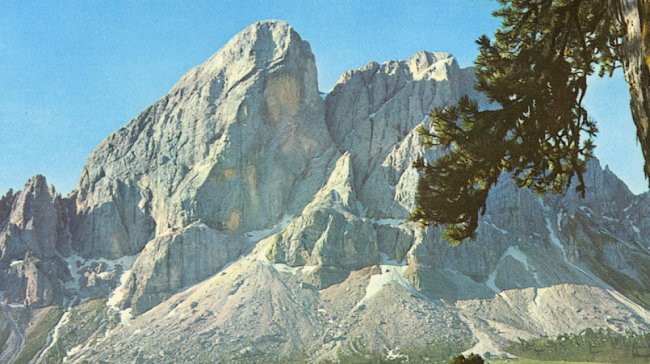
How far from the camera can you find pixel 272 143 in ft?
650

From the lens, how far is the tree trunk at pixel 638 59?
9109 mm

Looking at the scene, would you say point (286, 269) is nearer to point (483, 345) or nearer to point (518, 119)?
point (483, 345)

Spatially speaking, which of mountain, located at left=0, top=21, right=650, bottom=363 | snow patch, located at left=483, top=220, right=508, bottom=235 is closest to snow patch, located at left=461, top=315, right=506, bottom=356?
mountain, located at left=0, top=21, right=650, bottom=363

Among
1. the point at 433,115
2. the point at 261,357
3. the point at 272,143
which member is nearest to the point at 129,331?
the point at 261,357

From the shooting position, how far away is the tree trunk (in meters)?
9.11

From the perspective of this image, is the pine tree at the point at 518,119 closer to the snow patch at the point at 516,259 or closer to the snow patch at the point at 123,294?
the snow patch at the point at 516,259

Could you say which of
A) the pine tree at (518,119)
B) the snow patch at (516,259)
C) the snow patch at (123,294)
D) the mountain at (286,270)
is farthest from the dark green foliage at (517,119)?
the snow patch at (123,294)

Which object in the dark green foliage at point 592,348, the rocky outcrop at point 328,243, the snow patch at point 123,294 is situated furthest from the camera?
the rocky outcrop at point 328,243

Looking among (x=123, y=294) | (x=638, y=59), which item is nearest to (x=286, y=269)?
(x=123, y=294)

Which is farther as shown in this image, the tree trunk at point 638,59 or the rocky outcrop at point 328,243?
the rocky outcrop at point 328,243

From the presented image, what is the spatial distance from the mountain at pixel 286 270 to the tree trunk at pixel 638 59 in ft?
462

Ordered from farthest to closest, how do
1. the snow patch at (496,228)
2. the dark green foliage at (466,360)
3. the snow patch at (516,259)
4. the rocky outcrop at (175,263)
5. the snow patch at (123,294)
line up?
the snow patch at (496,228) < the rocky outcrop at (175,263) < the snow patch at (516,259) < the snow patch at (123,294) < the dark green foliage at (466,360)

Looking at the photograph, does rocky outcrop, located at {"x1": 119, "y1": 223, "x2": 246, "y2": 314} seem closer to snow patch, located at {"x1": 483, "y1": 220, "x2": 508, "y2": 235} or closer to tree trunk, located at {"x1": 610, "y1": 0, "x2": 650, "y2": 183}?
snow patch, located at {"x1": 483, "y1": 220, "x2": 508, "y2": 235}

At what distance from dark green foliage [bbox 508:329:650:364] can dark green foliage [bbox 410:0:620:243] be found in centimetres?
13785
